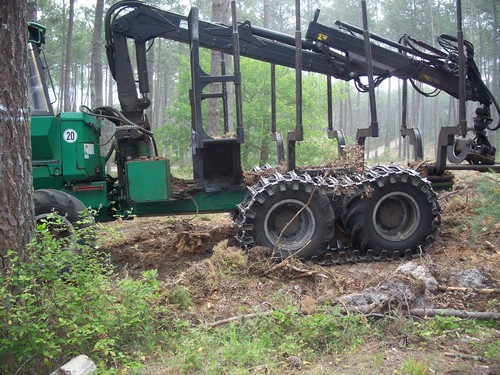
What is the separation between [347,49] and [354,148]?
6.20 ft

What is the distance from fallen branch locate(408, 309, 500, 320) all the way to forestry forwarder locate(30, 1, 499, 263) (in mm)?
2105

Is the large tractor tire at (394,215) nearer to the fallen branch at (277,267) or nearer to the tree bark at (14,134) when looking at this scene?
the fallen branch at (277,267)

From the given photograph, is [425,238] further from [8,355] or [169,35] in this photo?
[8,355]

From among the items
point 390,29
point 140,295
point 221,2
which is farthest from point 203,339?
point 390,29

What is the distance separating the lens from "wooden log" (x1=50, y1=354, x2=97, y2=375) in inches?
146

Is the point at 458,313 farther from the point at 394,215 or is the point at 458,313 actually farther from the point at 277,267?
the point at 394,215

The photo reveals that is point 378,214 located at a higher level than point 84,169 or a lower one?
lower

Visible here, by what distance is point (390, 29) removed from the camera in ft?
141

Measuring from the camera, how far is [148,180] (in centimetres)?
723

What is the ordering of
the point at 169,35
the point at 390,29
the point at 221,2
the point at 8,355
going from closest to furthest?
the point at 8,355, the point at 169,35, the point at 221,2, the point at 390,29

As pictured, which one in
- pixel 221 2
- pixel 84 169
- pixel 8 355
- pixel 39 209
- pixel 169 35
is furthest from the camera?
pixel 221 2

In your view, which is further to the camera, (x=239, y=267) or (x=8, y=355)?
(x=239, y=267)

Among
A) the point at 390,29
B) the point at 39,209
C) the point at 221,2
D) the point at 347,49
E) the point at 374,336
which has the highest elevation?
the point at 390,29

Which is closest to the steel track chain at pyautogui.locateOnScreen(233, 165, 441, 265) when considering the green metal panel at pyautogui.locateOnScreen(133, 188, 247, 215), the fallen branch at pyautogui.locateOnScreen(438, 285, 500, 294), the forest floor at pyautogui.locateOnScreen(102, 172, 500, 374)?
the forest floor at pyautogui.locateOnScreen(102, 172, 500, 374)
